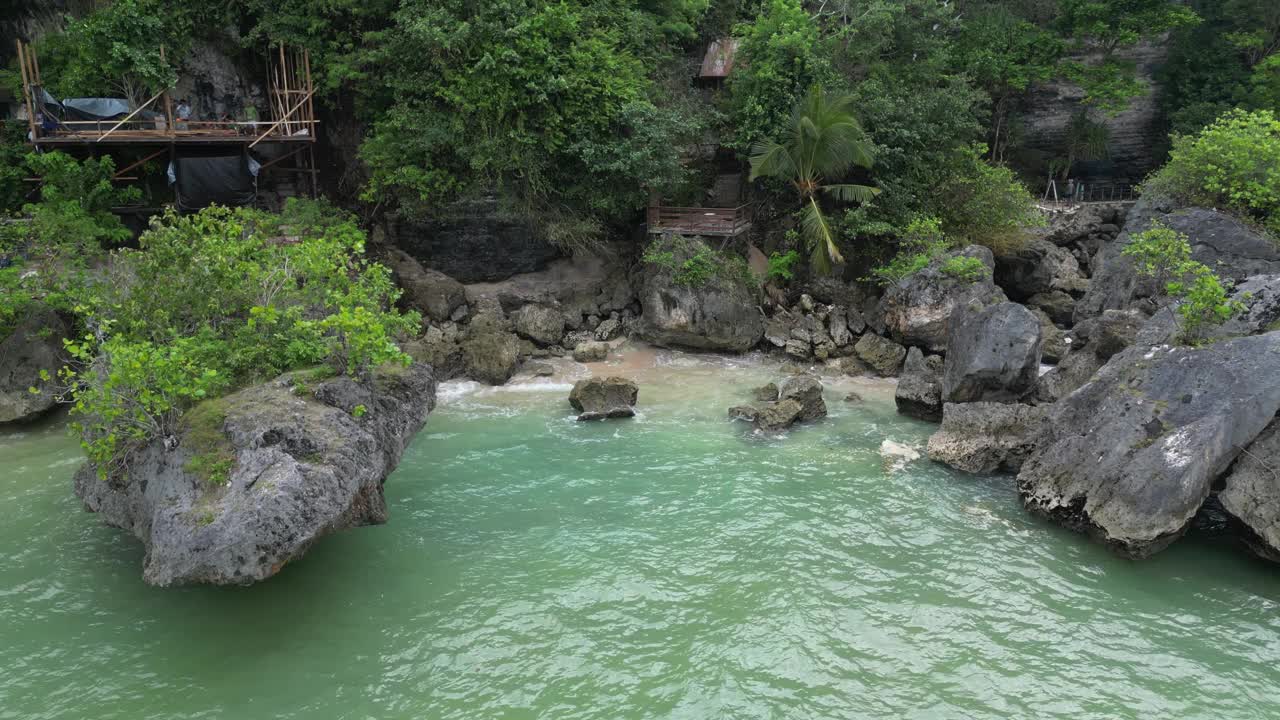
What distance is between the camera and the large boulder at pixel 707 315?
77.9 ft

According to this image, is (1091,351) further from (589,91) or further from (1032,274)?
(589,91)

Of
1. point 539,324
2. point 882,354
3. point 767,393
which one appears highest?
point 539,324

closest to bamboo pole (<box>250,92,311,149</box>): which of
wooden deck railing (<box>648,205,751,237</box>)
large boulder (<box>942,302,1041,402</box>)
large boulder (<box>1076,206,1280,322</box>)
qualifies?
wooden deck railing (<box>648,205,751,237</box>)

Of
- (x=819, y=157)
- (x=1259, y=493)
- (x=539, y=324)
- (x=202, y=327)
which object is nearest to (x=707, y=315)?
(x=539, y=324)

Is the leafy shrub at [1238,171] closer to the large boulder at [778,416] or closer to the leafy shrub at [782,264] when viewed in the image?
the leafy shrub at [782,264]

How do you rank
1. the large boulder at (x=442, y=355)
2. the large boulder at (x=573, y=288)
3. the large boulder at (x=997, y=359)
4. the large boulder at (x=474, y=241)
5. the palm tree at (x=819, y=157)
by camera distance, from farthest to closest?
the large boulder at (x=573, y=288) → the large boulder at (x=474, y=241) → the palm tree at (x=819, y=157) → the large boulder at (x=442, y=355) → the large boulder at (x=997, y=359)

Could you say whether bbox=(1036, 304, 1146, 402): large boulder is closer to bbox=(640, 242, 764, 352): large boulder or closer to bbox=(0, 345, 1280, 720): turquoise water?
bbox=(0, 345, 1280, 720): turquoise water

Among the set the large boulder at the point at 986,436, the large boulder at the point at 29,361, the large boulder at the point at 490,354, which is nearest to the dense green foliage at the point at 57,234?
the large boulder at the point at 29,361

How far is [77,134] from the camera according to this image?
2247 centimetres

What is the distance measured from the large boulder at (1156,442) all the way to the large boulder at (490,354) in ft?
44.0

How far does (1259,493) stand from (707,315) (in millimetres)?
14378

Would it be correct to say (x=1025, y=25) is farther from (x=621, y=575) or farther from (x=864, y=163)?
(x=621, y=575)

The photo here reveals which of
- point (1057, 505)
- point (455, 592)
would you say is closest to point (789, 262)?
point (1057, 505)

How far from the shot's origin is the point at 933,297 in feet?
72.1
